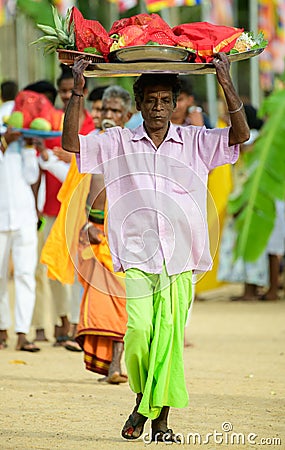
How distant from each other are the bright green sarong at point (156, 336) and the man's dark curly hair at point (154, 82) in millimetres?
939

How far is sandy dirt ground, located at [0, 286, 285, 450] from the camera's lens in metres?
5.47

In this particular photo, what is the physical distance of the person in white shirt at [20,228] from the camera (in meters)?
9.05

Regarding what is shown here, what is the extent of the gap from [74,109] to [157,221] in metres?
0.73

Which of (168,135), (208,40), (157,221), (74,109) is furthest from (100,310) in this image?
(208,40)

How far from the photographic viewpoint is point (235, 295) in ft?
49.4

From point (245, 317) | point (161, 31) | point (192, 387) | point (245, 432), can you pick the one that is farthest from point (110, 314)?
point (245, 317)

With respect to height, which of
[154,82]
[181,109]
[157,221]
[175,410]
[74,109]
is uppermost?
[154,82]

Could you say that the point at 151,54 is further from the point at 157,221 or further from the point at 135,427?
the point at 135,427

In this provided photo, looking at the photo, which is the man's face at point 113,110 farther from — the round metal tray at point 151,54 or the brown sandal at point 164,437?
the brown sandal at point 164,437

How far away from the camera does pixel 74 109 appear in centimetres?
511

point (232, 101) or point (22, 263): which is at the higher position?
point (232, 101)

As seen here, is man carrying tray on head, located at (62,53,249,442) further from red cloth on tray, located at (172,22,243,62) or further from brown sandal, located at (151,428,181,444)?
red cloth on tray, located at (172,22,243,62)

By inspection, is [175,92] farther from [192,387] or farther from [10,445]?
[192,387]

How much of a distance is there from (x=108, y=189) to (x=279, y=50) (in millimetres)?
15564
